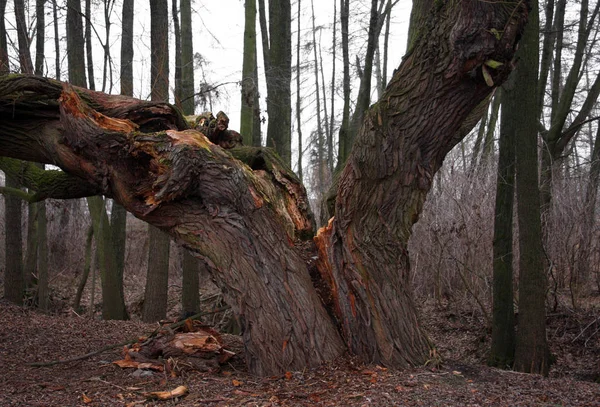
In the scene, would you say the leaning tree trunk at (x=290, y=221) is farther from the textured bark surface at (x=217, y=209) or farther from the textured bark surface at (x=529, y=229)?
the textured bark surface at (x=529, y=229)

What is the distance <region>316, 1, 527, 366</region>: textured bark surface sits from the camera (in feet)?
15.7

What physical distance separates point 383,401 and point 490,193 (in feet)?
26.0

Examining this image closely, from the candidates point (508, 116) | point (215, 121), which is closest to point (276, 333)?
point (215, 121)

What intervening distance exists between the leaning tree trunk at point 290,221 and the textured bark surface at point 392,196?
0.03ft

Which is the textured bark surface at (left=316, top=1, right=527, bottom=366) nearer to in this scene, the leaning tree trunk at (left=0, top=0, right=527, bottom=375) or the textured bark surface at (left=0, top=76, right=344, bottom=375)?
the leaning tree trunk at (left=0, top=0, right=527, bottom=375)

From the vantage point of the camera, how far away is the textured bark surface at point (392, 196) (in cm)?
479

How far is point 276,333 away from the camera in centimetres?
501

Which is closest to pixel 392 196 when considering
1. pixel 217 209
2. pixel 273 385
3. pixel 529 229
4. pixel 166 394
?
pixel 217 209

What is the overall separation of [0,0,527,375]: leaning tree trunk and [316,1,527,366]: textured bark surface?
0.01m

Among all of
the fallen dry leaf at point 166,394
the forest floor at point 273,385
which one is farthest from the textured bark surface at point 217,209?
the fallen dry leaf at point 166,394

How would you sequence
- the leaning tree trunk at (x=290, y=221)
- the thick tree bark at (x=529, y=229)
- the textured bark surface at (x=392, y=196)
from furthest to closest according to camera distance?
the thick tree bark at (x=529, y=229), the leaning tree trunk at (x=290, y=221), the textured bark surface at (x=392, y=196)

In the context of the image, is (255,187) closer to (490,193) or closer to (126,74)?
(126,74)

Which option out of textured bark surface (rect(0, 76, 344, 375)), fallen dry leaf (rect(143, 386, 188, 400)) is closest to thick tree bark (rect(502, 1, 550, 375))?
textured bark surface (rect(0, 76, 344, 375))

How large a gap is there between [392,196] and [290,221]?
1.08 metres
